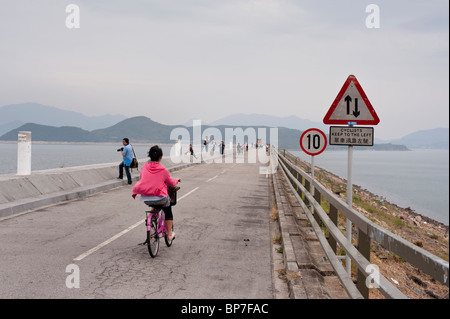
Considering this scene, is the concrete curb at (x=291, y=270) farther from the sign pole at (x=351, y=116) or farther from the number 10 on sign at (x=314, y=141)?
the number 10 on sign at (x=314, y=141)

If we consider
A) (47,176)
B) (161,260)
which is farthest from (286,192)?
(161,260)

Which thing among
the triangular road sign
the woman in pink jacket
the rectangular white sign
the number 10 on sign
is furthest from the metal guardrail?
the number 10 on sign

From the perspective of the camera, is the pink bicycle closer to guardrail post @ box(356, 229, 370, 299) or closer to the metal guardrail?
the metal guardrail

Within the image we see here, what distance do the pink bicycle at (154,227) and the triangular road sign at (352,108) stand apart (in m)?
3.22

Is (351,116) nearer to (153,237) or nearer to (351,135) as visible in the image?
(351,135)

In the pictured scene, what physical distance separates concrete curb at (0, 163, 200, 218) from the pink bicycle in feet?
17.0

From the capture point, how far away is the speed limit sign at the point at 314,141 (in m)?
11.9

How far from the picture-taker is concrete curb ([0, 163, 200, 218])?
449 inches

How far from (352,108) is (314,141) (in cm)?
570

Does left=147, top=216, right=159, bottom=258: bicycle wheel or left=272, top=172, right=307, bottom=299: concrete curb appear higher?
left=147, top=216, right=159, bottom=258: bicycle wheel

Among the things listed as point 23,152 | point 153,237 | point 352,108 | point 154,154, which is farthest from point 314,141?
point 23,152

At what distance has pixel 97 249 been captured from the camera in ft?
24.6

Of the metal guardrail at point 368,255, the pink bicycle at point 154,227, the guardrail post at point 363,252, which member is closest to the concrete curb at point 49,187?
the pink bicycle at point 154,227
